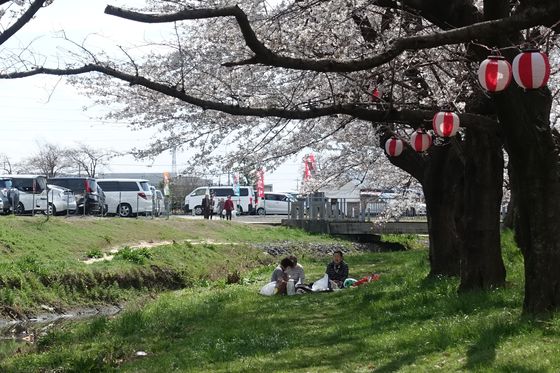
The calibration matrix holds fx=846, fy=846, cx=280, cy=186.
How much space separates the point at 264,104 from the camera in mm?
14156

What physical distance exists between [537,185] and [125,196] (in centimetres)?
3247

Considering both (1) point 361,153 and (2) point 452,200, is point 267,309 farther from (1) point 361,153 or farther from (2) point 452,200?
(1) point 361,153

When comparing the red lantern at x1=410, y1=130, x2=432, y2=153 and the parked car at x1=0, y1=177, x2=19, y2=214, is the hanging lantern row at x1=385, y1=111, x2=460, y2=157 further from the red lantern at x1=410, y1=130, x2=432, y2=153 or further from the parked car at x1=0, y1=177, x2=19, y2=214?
the parked car at x1=0, y1=177, x2=19, y2=214

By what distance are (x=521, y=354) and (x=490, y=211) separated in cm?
526

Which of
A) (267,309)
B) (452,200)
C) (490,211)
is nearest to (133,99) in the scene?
(267,309)

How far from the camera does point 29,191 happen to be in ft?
109

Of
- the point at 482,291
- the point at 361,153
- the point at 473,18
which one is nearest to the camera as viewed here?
the point at 473,18

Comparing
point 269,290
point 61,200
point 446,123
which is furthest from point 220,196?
point 446,123

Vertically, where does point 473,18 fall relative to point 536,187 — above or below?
above

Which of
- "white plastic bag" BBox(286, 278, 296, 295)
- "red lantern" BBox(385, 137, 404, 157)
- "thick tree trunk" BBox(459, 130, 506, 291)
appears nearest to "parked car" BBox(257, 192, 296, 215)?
"white plastic bag" BBox(286, 278, 296, 295)

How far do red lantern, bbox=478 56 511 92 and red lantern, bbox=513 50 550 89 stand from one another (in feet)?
0.64

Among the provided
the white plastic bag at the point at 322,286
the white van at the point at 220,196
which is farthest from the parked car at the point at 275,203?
the white plastic bag at the point at 322,286

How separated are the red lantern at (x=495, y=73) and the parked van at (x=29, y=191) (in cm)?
2650

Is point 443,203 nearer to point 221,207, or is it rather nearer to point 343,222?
point 343,222
